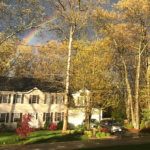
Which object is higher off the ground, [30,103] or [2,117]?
[30,103]

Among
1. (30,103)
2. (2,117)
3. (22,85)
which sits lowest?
(2,117)

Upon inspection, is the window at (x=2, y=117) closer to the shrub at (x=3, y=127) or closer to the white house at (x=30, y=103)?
the white house at (x=30, y=103)

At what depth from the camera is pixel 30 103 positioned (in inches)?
917

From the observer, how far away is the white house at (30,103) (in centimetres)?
2161

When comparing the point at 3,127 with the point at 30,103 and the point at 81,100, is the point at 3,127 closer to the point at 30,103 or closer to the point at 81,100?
the point at 30,103

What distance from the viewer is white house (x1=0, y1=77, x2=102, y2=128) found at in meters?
21.6

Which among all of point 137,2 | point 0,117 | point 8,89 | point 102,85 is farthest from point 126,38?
point 0,117

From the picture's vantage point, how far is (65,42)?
68.4ft

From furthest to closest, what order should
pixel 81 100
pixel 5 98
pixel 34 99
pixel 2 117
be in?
pixel 34 99 < pixel 5 98 < pixel 2 117 < pixel 81 100

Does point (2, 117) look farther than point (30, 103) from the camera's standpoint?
No

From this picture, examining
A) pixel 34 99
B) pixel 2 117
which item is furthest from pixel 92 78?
pixel 2 117

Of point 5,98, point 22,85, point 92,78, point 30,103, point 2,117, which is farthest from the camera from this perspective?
point 22,85

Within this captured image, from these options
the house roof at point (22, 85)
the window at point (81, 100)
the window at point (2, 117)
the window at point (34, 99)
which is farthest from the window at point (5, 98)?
the window at point (81, 100)

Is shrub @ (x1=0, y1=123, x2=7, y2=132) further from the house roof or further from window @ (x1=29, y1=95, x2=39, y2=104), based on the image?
the house roof
